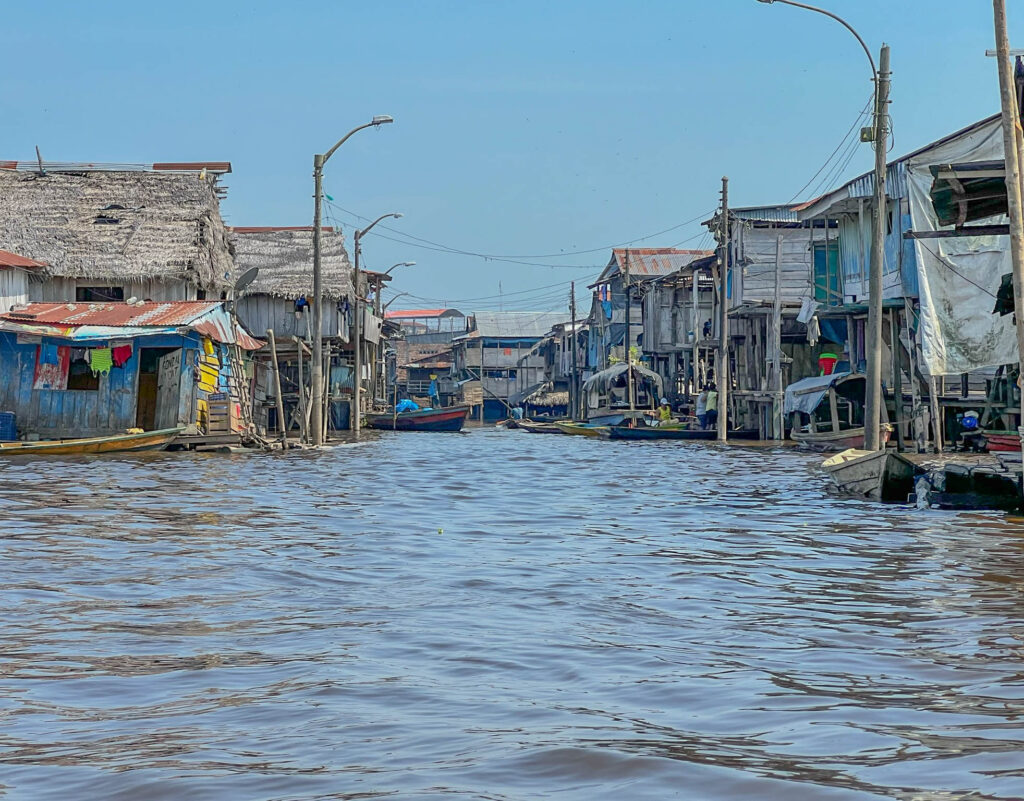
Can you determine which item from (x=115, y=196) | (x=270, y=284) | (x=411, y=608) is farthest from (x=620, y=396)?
(x=411, y=608)

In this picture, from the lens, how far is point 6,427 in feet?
86.4

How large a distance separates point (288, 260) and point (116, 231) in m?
11.6

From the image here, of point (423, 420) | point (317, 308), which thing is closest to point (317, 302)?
point (317, 308)

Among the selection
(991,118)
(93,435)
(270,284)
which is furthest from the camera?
(270,284)

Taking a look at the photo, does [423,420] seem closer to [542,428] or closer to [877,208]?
[542,428]

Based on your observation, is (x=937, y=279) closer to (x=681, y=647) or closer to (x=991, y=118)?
(x=991, y=118)

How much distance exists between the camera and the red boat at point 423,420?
1945 inches

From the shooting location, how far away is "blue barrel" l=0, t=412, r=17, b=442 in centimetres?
2622

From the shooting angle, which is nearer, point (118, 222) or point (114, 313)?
point (114, 313)

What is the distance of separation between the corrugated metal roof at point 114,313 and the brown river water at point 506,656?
1374 centimetres

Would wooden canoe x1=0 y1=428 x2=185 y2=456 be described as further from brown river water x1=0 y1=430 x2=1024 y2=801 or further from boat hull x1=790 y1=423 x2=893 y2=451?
boat hull x1=790 y1=423 x2=893 y2=451

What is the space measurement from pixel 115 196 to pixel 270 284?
8796 millimetres

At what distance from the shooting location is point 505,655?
640 cm

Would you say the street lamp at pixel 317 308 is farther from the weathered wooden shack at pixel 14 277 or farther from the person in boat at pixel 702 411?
the person in boat at pixel 702 411
